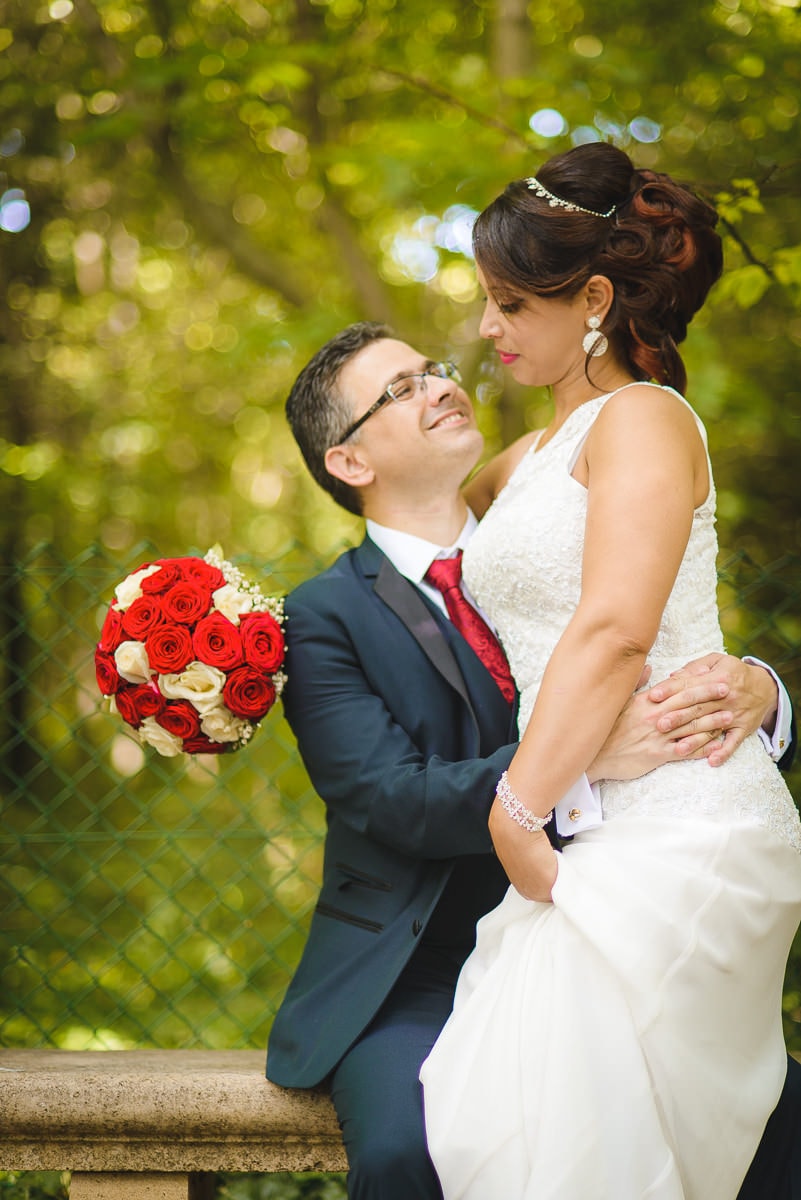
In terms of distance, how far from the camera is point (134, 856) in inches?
142

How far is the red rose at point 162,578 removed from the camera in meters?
2.61

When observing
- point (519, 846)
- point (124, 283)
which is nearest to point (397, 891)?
point (519, 846)

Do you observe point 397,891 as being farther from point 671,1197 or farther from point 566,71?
point 566,71

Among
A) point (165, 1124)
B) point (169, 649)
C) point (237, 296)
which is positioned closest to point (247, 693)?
point (169, 649)

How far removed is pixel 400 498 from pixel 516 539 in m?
0.77

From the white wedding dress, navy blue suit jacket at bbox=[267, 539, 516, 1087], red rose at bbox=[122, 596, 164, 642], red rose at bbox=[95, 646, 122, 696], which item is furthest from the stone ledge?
red rose at bbox=[122, 596, 164, 642]

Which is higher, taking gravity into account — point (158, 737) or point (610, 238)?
point (610, 238)

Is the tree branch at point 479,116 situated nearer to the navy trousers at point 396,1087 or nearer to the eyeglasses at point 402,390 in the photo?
the eyeglasses at point 402,390

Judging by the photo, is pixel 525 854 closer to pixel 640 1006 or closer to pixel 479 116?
pixel 640 1006

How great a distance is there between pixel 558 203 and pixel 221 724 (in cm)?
136

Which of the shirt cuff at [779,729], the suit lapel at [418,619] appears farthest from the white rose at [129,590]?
the shirt cuff at [779,729]

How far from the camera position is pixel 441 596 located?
2859 millimetres

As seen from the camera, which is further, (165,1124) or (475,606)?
(475,606)

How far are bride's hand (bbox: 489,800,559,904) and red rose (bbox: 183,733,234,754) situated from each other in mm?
814
